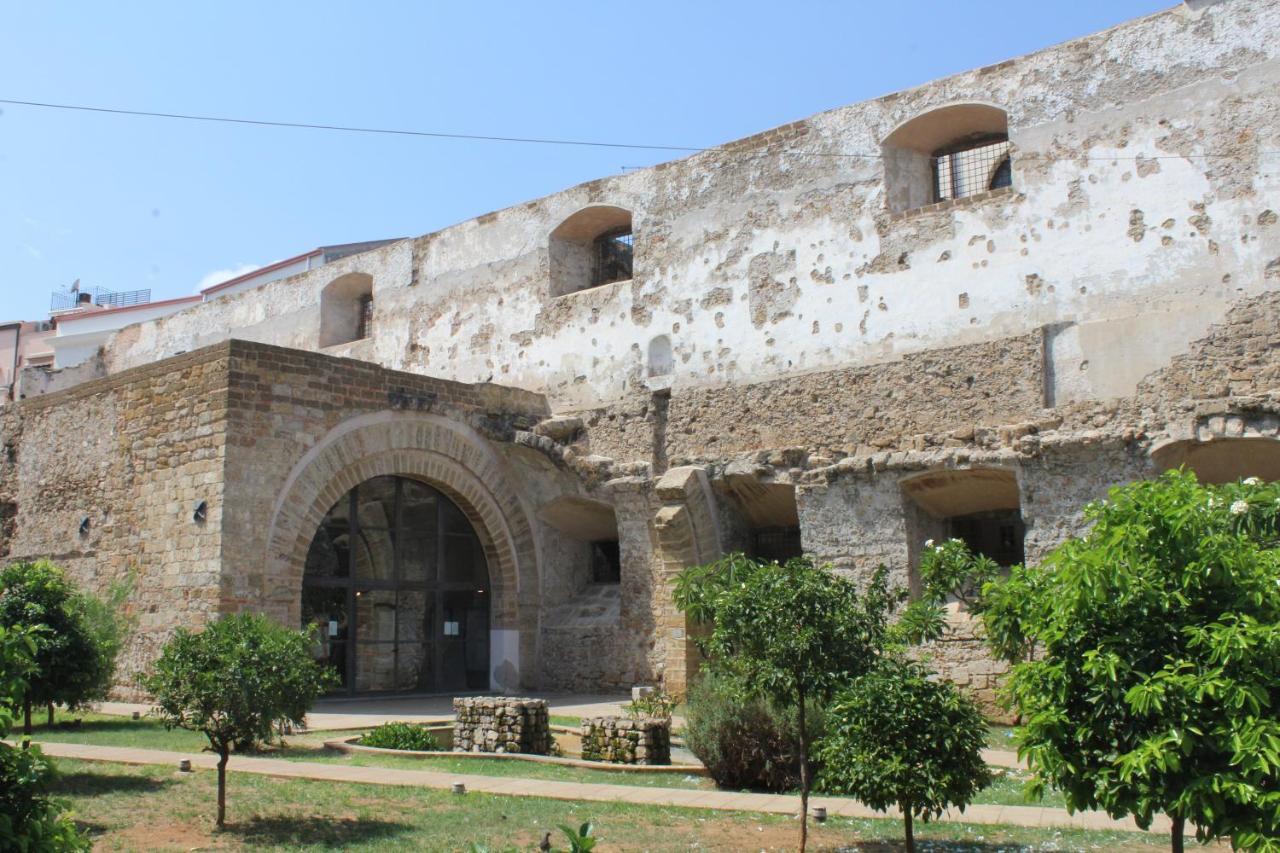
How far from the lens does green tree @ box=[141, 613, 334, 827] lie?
26.1ft

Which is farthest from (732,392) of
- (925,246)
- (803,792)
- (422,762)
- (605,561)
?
(803,792)

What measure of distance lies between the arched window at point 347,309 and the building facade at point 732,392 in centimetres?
179

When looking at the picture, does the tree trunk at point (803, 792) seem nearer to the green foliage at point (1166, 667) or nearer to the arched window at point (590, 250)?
the green foliage at point (1166, 667)

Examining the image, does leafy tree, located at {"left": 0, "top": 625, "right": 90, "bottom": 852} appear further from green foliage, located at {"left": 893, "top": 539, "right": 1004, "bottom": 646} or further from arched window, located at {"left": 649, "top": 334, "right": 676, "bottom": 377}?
arched window, located at {"left": 649, "top": 334, "right": 676, "bottom": 377}

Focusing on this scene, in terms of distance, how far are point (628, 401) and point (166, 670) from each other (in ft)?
28.0

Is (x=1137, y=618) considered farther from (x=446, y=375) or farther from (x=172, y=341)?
(x=172, y=341)

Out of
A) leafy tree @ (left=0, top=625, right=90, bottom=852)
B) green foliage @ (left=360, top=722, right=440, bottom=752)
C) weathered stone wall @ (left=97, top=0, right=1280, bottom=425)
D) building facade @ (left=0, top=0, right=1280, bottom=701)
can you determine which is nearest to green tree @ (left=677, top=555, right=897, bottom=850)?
leafy tree @ (left=0, top=625, right=90, bottom=852)

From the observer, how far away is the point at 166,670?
8164 mm

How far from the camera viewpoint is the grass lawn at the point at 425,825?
6891mm

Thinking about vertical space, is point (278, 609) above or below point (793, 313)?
below

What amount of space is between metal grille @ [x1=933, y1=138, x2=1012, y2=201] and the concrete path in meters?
8.12

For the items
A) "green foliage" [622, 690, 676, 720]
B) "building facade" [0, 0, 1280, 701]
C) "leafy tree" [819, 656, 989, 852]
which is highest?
"building facade" [0, 0, 1280, 701]

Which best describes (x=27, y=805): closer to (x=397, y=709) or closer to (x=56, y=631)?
(x=56, y=631)

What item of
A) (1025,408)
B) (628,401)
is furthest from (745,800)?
(628,401)
